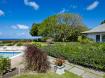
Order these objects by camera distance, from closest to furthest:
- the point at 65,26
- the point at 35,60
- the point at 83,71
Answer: the point at 35,60 → the point at 83,71 → the point at 65,26

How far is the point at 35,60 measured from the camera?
23.4 feet

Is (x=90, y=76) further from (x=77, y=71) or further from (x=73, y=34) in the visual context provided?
(x=73, y=34)

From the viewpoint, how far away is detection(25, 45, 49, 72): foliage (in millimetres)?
7148

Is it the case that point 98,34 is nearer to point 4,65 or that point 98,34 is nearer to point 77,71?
point 77,71

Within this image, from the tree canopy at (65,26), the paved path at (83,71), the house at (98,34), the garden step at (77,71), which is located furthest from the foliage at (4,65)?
the tree canopy at (65,26)

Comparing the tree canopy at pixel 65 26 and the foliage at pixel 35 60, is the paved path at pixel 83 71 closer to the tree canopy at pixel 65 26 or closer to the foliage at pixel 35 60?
the foliage at pixel 35 60

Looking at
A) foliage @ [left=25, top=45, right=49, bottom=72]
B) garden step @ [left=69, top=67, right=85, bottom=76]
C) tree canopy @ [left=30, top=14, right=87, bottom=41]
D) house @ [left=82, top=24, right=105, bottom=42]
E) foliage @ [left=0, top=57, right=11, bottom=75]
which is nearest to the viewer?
foliage @ [left=0, top=57, right=11, bottom=75]

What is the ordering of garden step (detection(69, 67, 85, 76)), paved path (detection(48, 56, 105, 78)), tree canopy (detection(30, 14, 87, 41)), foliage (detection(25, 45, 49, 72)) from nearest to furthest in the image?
foliage (detection(25, 45, 49, 72)), paved path (detection(48, 56, 105, 78)), garden step (detection(69, 67, 85, 76)), tree canopy (detection(30, 14, 87, 41))

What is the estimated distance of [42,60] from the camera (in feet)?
23.7

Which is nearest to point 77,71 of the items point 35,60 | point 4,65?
point 35,60

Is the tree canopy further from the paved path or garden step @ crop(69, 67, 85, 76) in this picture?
garden step @ crop(69, 67, 85, 76)

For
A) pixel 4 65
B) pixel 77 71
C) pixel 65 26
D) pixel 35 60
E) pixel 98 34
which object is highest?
pixel 65 26

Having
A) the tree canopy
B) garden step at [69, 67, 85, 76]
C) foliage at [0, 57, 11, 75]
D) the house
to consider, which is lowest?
garden step at [69, 67, 85, 76]

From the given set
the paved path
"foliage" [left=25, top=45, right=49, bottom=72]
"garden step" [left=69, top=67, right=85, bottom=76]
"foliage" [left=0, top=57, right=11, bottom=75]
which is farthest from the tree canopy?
"foliage" [left=0, top=57, right=11, bottom=75]
